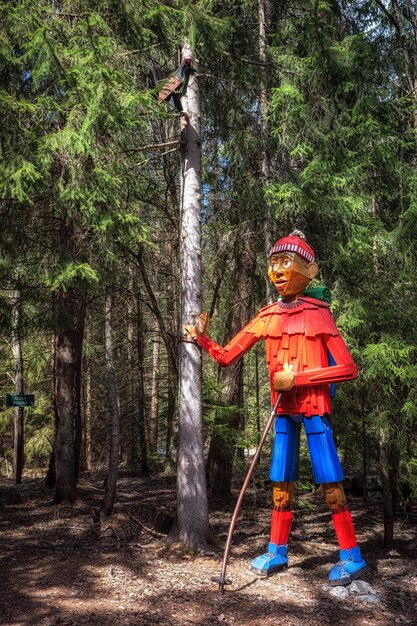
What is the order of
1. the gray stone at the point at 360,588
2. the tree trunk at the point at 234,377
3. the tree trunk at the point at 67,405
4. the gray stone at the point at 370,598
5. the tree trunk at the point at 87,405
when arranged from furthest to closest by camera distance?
the tree trunk at the point at 87,405
the tree trunk at the point at 234,377
the tree trunk at the point at 67,405
the gray stone at the point at 360,588
the gray stone at the point at 370,598

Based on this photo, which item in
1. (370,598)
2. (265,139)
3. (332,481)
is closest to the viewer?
(370,598)

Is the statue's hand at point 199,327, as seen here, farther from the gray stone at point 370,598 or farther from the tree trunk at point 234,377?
the tree trunk at point 234,377

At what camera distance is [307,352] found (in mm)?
6152

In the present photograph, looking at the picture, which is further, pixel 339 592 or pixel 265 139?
pixel 265 139

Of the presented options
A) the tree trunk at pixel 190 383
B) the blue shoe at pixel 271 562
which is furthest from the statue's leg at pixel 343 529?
the tree trunk at pixel 190 383

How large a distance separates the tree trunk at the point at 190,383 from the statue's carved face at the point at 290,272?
1.13 meters

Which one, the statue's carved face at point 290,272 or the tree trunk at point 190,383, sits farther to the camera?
the tree trunk at point 190,383

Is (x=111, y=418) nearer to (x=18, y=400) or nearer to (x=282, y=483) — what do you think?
(x=282, y=483)

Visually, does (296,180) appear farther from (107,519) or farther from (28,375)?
(28,375)

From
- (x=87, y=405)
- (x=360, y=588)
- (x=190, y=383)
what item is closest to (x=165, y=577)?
(x=360, y=588)

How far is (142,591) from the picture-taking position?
18.3ft

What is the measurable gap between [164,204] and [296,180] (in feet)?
11.0

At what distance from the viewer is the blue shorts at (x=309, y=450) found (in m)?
6.02

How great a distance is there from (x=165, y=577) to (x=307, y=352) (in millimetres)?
2838
